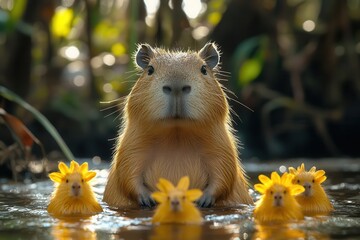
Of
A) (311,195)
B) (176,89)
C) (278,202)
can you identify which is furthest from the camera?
(311,195)

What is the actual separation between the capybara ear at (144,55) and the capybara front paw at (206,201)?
988mm

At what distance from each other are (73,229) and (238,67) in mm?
5703

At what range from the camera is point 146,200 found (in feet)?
18.1

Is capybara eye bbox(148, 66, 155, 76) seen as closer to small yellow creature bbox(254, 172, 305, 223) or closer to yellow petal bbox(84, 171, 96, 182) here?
yellow petal bbox(84, 171, 96, 182)

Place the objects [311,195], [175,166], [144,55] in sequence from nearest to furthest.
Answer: [311,195]
[175,166]
[144,55]

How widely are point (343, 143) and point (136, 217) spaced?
5.52 metres

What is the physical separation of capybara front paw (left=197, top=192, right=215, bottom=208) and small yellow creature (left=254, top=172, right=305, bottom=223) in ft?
1.46

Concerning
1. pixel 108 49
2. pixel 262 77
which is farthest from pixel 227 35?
pixel 108 49

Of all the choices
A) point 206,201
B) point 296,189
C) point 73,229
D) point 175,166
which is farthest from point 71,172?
point 296,189

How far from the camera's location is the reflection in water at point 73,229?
4.36 m

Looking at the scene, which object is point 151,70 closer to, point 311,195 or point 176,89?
point 176,89

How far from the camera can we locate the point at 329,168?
28.0 feet

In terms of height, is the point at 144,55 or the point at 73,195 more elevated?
the point at 144,55

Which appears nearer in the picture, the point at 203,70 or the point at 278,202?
the point at 278,202
